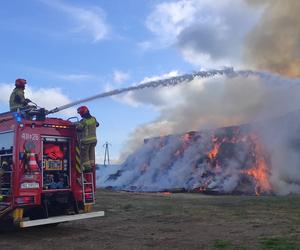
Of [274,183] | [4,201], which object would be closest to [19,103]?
[4,201]

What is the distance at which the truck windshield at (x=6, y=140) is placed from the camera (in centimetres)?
1030

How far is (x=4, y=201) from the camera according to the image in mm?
10055

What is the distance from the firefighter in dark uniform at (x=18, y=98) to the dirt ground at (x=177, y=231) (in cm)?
298

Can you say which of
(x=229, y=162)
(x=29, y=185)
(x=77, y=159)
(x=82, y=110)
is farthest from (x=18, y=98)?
(x=229, y=162)

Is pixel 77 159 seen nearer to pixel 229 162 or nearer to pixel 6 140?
pixel 6 140

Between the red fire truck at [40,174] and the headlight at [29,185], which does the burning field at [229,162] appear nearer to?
the red fire truck at [40,174]

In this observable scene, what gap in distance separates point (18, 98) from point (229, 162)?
1576 centimetres

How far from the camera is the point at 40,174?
10344 millimetres

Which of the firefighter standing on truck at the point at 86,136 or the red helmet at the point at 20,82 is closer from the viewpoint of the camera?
the firefighter standing on truck at the point at 86,136

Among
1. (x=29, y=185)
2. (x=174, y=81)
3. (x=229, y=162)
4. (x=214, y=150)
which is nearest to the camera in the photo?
(x=29, y=185)

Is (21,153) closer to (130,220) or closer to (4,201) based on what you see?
(4,201)

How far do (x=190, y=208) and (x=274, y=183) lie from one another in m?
9.00

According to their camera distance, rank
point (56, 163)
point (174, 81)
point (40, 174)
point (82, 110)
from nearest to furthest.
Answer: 1. point (40, 174)
2. point (56, 163)
3. point (82, 110)
4. point (174, 81)

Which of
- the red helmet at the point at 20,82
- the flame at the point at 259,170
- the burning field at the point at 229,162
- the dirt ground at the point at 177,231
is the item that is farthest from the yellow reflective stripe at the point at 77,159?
the flame at the point at 259,170
